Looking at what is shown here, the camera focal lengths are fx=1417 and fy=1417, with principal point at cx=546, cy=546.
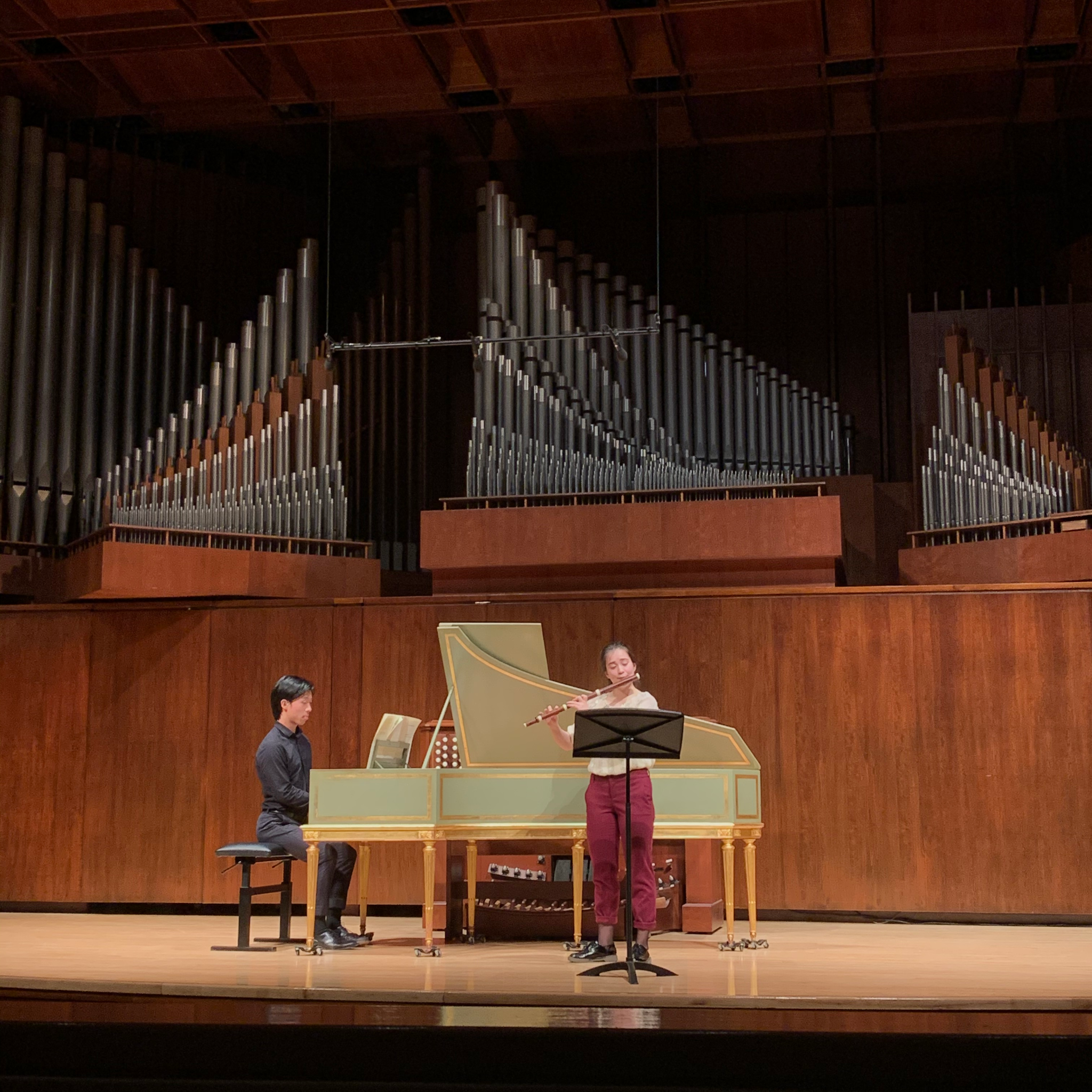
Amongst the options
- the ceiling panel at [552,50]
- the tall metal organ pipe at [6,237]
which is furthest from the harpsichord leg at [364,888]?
the ceiling panel at [552,50]

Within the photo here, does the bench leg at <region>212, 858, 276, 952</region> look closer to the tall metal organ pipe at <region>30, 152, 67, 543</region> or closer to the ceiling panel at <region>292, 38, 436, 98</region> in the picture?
the tall metal organ pipe at <region>30, 152, 67, 543</region>

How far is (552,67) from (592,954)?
5.83 m

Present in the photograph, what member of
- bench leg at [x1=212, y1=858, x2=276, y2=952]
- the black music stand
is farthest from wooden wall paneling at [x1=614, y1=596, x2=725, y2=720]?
Answer: the black music stand

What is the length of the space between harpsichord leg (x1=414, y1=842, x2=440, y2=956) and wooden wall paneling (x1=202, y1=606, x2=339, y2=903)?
8.59ft

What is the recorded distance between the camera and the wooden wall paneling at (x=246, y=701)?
841 centimetres

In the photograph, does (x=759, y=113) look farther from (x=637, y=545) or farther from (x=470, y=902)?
(x=470, y=902)

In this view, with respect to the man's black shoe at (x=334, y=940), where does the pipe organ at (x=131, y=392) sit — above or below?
above

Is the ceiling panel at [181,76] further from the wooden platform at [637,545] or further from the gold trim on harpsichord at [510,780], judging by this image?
the gold trim on harpsichord at [510,780]

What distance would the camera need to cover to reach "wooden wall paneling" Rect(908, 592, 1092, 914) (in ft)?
25.2

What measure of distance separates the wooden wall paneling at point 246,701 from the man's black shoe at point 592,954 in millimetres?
3045

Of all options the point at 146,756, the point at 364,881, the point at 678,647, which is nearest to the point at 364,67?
the point at 678,647

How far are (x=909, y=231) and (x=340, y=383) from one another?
423cm

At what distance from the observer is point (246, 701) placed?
28.0 ft

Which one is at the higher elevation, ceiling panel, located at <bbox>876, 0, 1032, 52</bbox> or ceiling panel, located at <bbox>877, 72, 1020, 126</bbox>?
ceiling panel, located at <bbox>877, 72, 1020, 126</bbox>
